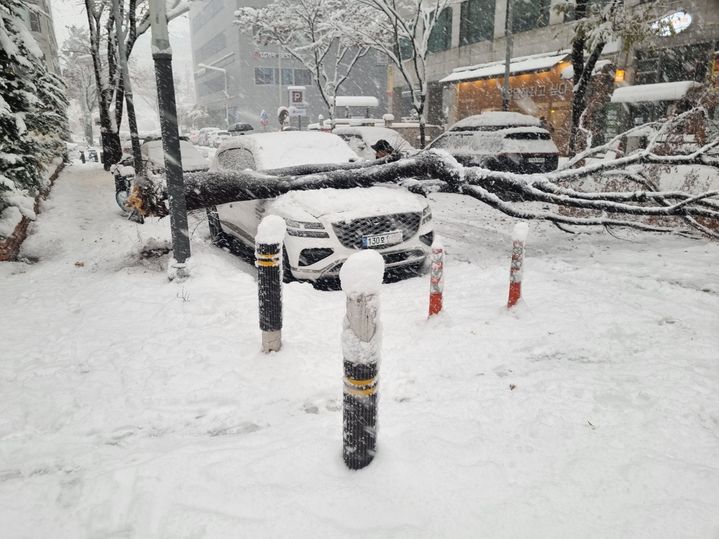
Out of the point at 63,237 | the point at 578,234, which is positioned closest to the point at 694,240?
the point at 578,234

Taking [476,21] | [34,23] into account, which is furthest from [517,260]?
[34,23]

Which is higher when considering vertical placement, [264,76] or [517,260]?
[264,76]

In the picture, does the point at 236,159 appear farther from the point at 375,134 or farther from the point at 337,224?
the point at 375,134

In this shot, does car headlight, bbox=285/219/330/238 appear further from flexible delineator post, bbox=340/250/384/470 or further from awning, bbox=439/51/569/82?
awning, bbox=439/51/569/82

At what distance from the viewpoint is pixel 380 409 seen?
3096 mm

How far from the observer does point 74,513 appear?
2197 mm

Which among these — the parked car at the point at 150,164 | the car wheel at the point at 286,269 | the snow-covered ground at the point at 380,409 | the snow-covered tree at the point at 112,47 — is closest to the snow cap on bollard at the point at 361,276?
the snow-covered ground at the point at 380,409

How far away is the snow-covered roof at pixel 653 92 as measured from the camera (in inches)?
594

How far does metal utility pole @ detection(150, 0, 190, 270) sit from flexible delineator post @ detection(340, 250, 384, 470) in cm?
349

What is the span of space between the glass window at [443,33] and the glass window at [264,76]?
111 ft

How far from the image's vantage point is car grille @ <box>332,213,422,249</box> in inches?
202

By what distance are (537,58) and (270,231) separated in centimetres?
2428

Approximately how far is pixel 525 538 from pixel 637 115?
22.2 meters

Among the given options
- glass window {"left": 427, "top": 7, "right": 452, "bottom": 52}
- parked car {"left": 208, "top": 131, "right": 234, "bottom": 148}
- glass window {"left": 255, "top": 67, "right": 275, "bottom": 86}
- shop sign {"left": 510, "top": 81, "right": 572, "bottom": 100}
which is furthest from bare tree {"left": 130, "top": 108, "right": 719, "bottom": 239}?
glass window {"left": 255, "top": 67, "right": 275, "bottom": 86}
